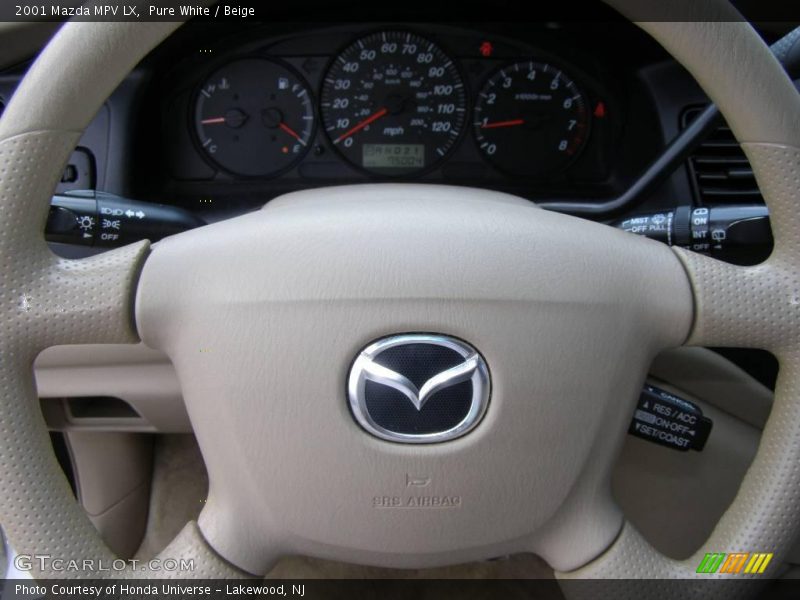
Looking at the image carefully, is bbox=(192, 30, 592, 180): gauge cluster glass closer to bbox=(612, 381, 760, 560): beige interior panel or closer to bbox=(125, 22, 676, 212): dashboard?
bbox=(125, 22, 676, 212): dashboard

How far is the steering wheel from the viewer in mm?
831

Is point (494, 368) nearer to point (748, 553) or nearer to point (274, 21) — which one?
point (748, 553)

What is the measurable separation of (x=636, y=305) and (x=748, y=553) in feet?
0.96

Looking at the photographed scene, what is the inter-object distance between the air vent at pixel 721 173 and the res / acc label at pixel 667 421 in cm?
64

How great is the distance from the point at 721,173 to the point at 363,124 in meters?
0.72

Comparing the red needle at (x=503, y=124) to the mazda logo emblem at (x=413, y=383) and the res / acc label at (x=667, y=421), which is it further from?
the mazda logo emblem at (x=413, y=383)

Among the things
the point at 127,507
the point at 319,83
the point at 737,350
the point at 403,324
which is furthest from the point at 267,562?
the point at 319,83

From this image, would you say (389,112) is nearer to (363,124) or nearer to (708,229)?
(363,124)

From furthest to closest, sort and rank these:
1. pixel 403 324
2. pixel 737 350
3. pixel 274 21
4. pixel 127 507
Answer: pixel 274 21 → pixel 127 507 → pixel 737 350 → pixel 403 324

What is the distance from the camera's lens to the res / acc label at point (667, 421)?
1.04 m

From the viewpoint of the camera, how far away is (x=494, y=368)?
84cm

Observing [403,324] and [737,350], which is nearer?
[403,324]

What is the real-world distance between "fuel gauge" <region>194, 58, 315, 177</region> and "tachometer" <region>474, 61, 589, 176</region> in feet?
1.25

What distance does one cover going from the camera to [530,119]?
5.73 ft
